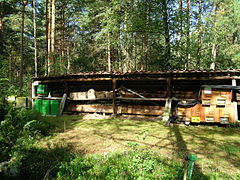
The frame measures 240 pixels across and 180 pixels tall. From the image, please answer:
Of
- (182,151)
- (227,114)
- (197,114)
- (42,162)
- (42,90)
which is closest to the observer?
(42,162)

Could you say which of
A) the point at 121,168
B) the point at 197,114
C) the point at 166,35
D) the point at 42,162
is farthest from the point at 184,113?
the point at 166,35

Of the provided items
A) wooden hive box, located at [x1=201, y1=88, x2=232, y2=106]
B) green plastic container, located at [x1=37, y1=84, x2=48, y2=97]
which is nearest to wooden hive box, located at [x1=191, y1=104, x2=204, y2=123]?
wooden hive box, located at [x1=201, y1=88, x2=232, y2=106]

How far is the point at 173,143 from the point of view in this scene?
5352 mm

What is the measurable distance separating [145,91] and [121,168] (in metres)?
6.63

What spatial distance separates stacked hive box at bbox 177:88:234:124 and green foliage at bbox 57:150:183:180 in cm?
470

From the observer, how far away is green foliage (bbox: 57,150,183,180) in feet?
11.2

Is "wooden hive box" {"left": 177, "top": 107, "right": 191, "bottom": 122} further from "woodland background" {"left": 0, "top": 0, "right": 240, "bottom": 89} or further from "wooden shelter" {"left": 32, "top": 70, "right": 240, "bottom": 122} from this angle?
"woodland background" {"left": 0, "top": 0, "right": 240, "bottom": 89}

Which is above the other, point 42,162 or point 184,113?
point 184,113

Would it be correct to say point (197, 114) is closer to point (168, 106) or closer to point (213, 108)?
point (213, 108)

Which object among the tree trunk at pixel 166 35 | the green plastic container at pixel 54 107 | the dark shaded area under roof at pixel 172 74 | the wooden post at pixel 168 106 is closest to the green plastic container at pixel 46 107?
the green plastic container at pixel 54 107

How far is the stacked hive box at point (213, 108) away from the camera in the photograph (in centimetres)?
758

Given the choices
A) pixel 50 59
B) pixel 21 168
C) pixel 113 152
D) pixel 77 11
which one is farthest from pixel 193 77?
pixel 77 11

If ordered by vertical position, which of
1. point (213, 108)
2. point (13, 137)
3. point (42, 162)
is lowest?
point (42, 162)

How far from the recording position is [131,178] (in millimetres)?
3367
